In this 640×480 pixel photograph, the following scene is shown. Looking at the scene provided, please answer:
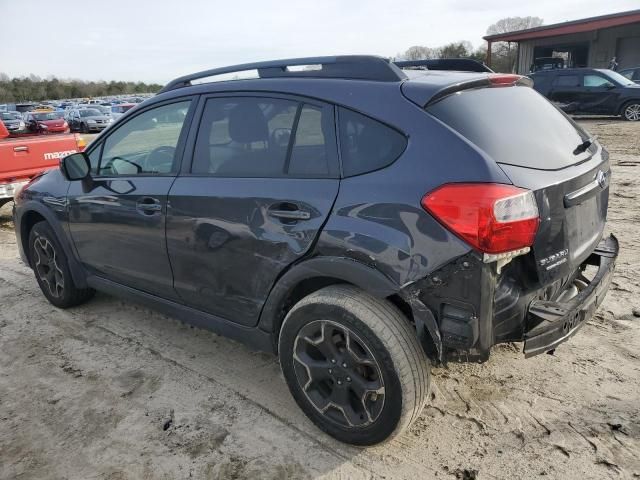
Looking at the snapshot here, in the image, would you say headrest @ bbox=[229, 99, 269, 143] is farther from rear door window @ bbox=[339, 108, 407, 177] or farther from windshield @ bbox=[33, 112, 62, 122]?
windshield @ bbox=[33, 112, 62, 122]

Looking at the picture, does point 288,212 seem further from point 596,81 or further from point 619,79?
point 619,79

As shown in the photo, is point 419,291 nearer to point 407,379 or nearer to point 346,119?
point 407,379

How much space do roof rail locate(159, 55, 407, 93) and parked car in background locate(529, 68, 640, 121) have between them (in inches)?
527

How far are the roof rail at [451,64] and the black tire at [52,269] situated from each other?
119 inches

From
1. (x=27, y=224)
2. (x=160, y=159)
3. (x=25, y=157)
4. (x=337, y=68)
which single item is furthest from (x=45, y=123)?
(x=337, y=68)

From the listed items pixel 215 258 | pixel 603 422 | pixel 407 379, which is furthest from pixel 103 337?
pixel 603 422

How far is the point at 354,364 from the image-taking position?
2396mm

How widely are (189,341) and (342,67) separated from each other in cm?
219

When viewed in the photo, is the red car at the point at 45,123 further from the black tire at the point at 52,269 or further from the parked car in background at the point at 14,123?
the black tire at the point at 52,269

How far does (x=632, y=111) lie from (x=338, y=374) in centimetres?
1552

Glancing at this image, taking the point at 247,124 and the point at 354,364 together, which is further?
the point at 247,124

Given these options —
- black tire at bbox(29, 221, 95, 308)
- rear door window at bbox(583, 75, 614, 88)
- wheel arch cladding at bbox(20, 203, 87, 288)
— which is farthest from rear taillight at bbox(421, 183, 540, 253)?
rear door window at bbox(583, 75, 614, 88)

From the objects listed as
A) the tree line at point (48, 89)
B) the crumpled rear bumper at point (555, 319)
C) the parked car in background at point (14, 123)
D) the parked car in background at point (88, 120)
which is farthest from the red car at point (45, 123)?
the tree line at point (48, 89)

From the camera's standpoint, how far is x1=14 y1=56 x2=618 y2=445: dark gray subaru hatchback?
2.10 m
